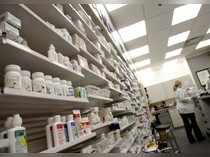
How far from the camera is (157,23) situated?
5.71 metres

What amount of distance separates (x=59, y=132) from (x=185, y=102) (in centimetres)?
430

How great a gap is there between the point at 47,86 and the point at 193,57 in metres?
9.05

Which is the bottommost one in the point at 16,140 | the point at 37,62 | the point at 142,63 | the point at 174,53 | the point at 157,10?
the point at 16,140

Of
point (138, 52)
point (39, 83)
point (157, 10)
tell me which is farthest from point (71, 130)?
point (138, 52)

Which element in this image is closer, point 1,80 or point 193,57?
Answer: point 1,80

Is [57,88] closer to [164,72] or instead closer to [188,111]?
[188,111]

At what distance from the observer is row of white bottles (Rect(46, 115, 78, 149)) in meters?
1.14

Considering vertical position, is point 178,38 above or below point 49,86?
above

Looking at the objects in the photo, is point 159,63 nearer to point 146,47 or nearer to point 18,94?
point 146,47

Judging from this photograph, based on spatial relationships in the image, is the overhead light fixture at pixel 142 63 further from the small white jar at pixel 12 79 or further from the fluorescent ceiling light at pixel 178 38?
the small white jar at pixel 12 79

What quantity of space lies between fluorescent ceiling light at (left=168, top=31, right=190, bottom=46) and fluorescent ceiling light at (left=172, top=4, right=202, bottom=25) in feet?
3.80

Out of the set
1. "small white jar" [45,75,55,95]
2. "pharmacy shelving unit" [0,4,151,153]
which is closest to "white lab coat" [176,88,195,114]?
"pharmacy shelving unit" [0,4,151,153]

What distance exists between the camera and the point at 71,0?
876mm

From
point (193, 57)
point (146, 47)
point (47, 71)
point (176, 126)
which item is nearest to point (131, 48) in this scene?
point (146, 47)
